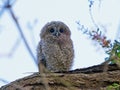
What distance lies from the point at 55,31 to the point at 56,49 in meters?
0.53

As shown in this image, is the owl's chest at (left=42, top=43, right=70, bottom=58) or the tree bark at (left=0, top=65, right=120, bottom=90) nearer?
the tree bark at (left=0, top=65, right=120, bottom=90)

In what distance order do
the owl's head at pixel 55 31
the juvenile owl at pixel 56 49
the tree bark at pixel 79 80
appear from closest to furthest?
the tree bark at pixel 79 80 → the juvenile owl at pixel 56 49 → the owl's head at pixel 55 31

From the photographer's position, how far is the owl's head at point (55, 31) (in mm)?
6957

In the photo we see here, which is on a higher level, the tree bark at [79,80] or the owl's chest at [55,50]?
the owl's chest at [55,50]

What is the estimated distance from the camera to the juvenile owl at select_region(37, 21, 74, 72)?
6.52 m

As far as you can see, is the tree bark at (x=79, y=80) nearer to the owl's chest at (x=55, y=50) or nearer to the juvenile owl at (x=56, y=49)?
the juvenile owl at (x=56, y=49)

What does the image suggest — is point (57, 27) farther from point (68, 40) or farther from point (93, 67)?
point (93, 67)

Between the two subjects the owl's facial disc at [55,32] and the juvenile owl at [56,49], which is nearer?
the juvenile owl at [56,49]

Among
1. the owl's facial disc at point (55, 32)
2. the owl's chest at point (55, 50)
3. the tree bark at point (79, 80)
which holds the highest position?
the owl's facial disc at point (55, 32)

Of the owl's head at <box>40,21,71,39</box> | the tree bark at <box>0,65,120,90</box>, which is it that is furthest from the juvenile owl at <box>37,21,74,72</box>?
the tree bark at <box>0,65,120,90</box>

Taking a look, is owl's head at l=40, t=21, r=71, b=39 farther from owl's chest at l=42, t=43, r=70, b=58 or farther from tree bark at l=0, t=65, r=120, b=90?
tree bark at l=0, t=65, r=120, b=90

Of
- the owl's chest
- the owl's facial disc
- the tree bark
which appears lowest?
the tree bark

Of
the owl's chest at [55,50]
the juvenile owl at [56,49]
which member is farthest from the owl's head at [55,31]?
the owl's chest at [55,50]

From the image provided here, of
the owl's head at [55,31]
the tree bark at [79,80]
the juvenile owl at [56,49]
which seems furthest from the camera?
the owl's head at [55,31]
